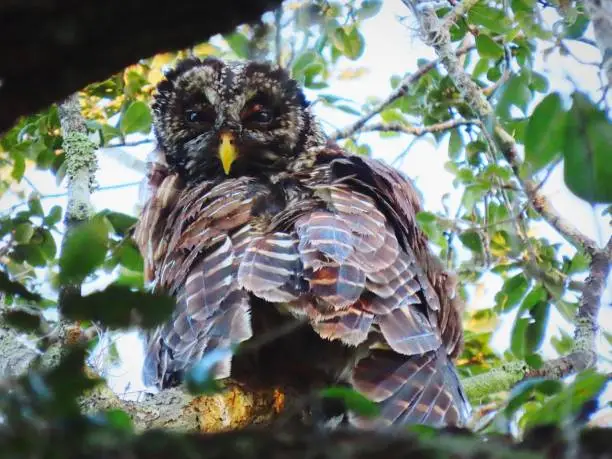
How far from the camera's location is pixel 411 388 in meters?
2.77

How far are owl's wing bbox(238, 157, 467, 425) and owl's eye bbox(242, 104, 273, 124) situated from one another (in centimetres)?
124

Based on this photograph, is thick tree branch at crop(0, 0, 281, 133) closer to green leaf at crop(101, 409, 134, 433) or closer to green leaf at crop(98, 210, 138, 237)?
green leaf at crop(101, 409, 134, 433)

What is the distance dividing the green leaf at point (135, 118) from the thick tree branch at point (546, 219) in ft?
3.98

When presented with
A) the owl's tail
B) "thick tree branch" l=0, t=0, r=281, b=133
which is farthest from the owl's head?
"thick tree branch" l=0, t=0, r=281, b=133

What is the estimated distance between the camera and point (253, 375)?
3008 millimetres

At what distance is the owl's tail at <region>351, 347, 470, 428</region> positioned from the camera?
2705 millimetres

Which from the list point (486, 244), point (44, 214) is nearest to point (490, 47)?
point (486, 244)

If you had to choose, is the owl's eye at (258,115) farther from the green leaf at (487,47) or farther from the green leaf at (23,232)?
the green leaf at (23,232)

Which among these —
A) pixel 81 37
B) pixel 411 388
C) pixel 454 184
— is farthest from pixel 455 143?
pixel 81 37

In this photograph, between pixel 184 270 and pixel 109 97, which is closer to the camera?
pixel 184 270

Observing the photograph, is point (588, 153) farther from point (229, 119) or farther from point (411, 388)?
point (229, 119)

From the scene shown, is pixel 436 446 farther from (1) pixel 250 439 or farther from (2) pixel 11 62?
(2) pixel 11 62

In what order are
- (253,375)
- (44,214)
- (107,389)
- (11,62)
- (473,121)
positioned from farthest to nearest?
(473,121) < (44,214) < (253,375) < (107,389) < (11,62)

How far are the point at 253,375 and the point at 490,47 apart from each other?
1.84m
